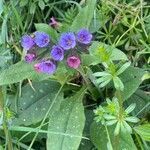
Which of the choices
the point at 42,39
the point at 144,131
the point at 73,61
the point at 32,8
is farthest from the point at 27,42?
the point at 144,131

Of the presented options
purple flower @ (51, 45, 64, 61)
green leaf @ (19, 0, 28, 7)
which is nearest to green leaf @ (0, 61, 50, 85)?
purple flower @ (51, 45, 64, 61)

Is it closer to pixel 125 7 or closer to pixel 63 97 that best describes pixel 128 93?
pixel 63 97

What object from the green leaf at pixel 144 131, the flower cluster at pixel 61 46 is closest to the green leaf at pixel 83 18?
the flower cluster at pixel 61 46

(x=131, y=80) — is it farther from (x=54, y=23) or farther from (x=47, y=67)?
(x=54, y=23)

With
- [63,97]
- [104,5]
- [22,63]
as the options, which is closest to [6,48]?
[22,63]

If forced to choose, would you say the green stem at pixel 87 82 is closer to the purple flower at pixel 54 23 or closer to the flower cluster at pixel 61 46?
the flower cluster at pixel 61 46

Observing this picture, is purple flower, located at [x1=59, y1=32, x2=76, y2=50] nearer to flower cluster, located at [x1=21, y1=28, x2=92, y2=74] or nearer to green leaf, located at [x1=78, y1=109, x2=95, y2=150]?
flower cluster, located at [x1=21, y1=28, x2=92, y2=74]

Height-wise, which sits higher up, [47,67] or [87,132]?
[47,67]
